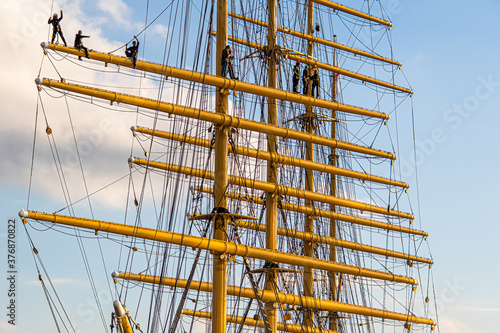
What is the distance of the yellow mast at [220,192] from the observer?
26.4m

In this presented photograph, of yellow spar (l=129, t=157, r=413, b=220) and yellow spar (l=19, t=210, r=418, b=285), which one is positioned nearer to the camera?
yellow spar (l=19, t=210, r=418, b=285)

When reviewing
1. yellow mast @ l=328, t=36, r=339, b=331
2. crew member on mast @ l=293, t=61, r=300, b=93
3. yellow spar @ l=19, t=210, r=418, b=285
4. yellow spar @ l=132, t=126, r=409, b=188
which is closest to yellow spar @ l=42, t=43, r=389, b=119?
yellow spar @ l=132, t=126, r=409, b=188

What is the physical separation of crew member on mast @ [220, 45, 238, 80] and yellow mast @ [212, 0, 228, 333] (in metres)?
0.21

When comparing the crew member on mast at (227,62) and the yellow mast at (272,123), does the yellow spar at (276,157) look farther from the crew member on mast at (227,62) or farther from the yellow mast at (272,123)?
the crew member on mast at (227,62)

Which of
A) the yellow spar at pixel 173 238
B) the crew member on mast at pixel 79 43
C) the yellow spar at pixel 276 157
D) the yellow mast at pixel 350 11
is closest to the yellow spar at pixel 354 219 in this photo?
the yellow spar at pixel 276 157

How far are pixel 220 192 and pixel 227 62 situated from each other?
4.78 meters

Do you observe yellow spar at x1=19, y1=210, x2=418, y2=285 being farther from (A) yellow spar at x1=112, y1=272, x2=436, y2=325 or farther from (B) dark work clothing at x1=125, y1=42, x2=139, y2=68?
(B) dark work clothing at x1=125, y1=42, x2=139, y2=68

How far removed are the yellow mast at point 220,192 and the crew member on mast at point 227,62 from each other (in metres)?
0.21

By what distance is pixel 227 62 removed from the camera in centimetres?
2878

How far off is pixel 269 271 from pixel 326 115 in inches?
521

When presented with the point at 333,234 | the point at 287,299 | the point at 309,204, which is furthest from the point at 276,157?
the point at 333,234

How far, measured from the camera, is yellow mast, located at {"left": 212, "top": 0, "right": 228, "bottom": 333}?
2639 cm

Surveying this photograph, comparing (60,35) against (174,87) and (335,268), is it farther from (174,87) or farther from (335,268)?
(335,268)

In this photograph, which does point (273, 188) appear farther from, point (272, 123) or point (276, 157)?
point (272, 123)
